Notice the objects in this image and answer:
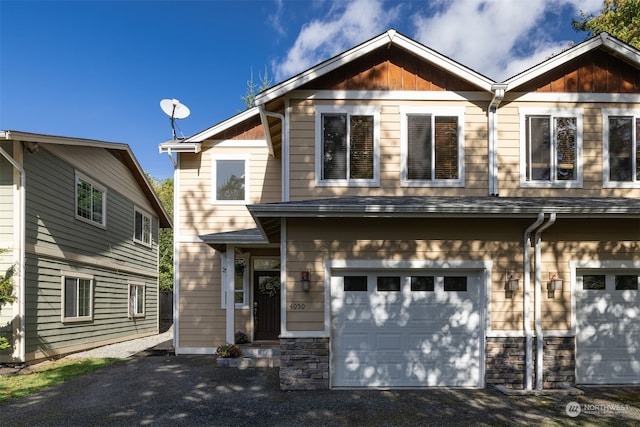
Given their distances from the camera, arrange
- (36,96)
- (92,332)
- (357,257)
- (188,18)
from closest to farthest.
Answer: (357,257) < (92,332) < (188,18) < (36,96)

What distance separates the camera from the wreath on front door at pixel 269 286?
37.7ft

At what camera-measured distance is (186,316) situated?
11266 millimetres

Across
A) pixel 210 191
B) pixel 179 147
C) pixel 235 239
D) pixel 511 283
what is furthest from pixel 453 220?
pixel 179 147

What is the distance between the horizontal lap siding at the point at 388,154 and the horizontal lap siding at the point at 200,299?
171 inches

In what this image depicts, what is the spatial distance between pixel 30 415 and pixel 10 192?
538 cm

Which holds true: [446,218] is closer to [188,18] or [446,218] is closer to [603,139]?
[603,139]

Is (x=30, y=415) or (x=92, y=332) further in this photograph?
(x=92, y=332)

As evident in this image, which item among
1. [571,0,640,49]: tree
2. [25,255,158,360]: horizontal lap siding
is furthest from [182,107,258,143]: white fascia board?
[571,0,640,49]: tree

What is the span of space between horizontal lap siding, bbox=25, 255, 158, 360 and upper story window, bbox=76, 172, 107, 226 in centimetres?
145

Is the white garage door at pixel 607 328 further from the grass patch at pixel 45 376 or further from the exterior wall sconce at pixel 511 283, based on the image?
the grass patch at pixel 45 376

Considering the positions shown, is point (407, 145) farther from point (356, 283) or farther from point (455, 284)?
point (356, 283)

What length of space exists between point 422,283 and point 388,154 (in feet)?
8.21

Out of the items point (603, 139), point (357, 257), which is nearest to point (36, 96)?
point (357, 257)

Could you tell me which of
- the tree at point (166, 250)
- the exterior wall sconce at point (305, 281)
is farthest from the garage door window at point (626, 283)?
the tree at point (166, 250)
